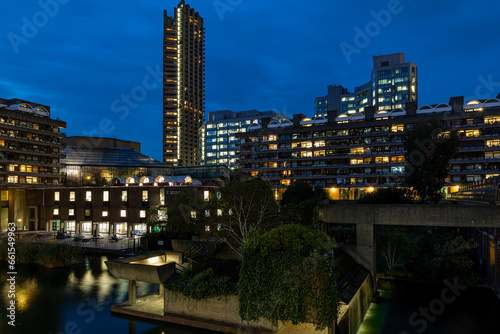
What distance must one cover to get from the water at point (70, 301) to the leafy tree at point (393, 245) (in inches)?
797

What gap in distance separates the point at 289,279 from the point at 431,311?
14.7 m

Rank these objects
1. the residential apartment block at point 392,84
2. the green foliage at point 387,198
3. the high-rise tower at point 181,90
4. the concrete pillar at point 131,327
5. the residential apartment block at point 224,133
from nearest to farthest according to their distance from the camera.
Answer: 1. the concrete pillar at point 131,327
2. the green foliage at point 387,198
3. the residential apartment block at point 392,84
4. the residential apartment block at point 224,133
5. the high-rise tower at point 181,90

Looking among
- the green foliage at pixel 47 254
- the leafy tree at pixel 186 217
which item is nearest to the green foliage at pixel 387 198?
the leafy tree at pixel 186 217

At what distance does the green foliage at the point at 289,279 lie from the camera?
16.8 m

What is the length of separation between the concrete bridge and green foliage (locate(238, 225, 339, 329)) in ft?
39.5

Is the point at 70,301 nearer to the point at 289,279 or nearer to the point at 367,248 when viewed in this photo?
the point at 289,279

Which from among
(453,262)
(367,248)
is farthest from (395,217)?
(453,262)

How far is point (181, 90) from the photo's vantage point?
18412cm

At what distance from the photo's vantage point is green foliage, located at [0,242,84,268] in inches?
1486

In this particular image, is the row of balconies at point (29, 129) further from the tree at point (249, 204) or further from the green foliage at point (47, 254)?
the tree at point (249, 204)

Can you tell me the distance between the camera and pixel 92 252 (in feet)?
148

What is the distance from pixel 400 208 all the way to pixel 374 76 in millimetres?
148276

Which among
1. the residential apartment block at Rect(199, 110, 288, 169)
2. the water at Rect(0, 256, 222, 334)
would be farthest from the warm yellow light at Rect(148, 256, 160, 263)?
the residential apartment block at Rect(199, 110, 288, 169)

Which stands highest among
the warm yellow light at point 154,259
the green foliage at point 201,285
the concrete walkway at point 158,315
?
the warm yellow light at point 154,259
